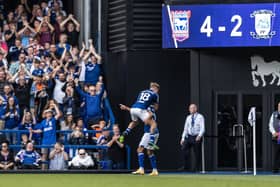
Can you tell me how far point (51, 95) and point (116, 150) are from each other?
7.73 ft

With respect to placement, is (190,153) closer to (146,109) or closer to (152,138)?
(152,138)

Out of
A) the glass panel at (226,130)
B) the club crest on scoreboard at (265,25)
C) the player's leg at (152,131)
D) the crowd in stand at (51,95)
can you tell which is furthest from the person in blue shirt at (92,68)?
the player's leg at (152,131)

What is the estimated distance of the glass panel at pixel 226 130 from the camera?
95.9 feet

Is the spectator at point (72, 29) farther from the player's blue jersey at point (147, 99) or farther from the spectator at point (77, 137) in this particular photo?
the player's blue jersey at point (147, 99)

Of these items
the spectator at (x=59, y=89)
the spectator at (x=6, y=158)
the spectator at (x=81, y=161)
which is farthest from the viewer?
the spectator at (x=59, y=89)

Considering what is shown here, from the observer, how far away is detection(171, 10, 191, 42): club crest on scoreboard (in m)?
28.7

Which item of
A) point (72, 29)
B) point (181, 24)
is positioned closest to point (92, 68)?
point (72, 29)

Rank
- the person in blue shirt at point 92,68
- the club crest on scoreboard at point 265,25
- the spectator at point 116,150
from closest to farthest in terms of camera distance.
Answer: the spectator at point 116,150 < the club crest on scoreboard at point 265,25 < the person in blue shirt at point 92,68

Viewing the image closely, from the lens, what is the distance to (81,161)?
26.8 metres

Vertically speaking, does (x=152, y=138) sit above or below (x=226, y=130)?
below

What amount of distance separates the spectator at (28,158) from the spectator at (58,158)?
1.48 ft

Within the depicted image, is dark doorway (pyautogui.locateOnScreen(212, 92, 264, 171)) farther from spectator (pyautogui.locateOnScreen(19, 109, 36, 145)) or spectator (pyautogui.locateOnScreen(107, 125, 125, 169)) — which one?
spectator (pyautogui.locateOnScreen(19, 109, 36, 145))

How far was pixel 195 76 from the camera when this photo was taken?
96.8 feet

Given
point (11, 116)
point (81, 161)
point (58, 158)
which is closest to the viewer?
point (81, 161)
